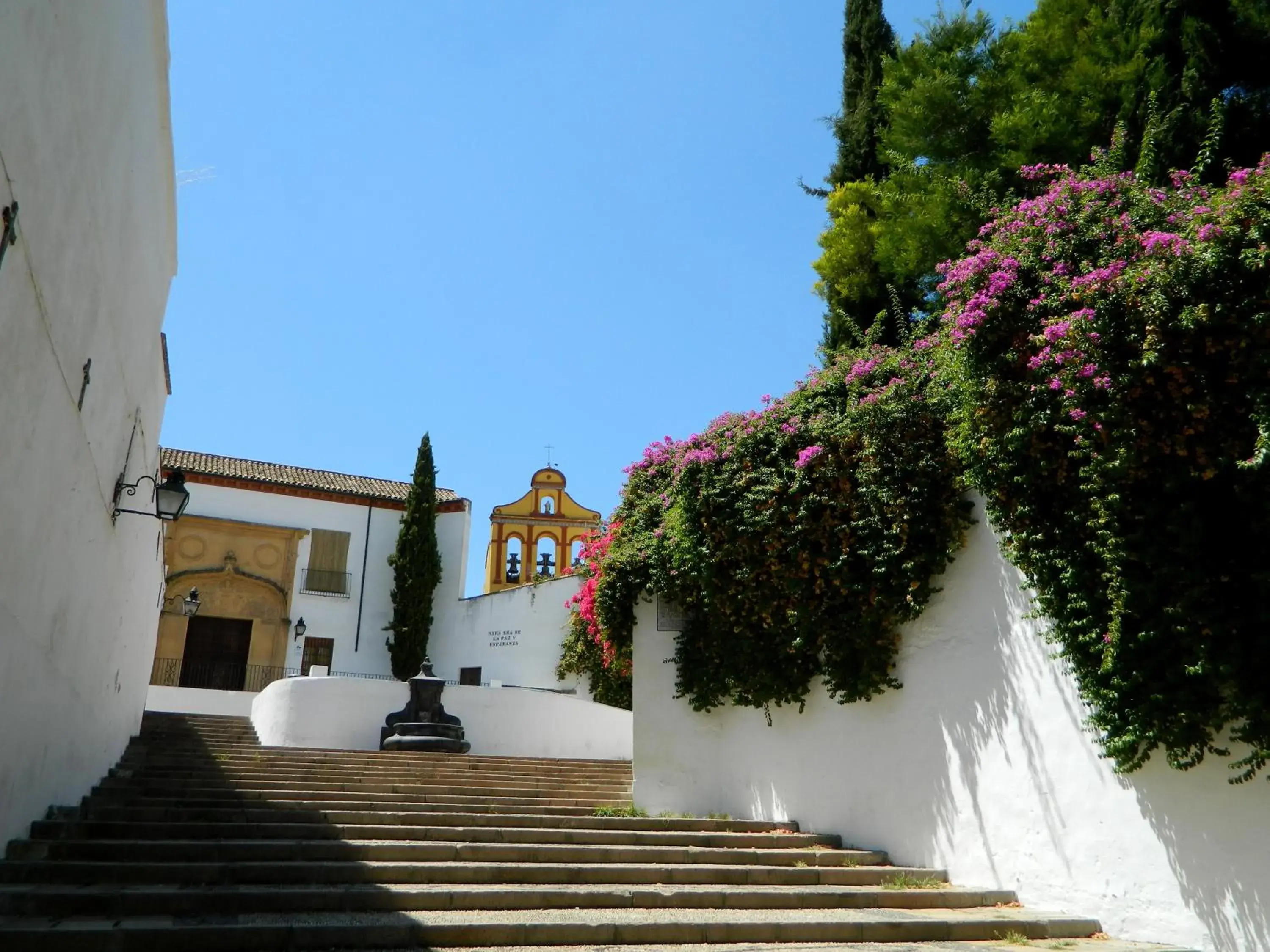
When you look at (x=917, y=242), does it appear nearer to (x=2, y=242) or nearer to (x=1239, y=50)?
(x=1239, y=50)

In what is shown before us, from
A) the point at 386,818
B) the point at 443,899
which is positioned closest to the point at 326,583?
the point at 386,818

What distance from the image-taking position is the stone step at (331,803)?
774 cm

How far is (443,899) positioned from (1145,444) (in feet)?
16.5

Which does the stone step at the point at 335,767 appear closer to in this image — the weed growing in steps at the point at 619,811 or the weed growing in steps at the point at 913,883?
the weed growing in steps at the point at 619,811

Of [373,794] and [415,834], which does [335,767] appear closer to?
[373,794]

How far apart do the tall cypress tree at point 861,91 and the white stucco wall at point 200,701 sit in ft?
49.9

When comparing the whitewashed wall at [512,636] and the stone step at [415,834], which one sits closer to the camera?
the stone step at [415,834]

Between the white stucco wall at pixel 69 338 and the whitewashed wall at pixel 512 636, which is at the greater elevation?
the whitewashed wall at pixel 512 636

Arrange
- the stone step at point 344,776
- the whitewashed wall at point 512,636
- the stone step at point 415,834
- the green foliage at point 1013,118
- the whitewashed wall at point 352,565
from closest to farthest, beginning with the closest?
the stone step at point 415,834 < the green foliage at point 1013,118 < the stone step at point 344,776 < the whitewashed wall at point 512,636 < the whitewashed wall at point 352,565

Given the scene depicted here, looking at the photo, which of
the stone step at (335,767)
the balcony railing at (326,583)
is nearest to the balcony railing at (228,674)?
the balcony railing at (326,583)

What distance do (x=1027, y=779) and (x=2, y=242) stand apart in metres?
6.85

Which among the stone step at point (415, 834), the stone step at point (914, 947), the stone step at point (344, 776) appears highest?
the stone step at point (344, 776)

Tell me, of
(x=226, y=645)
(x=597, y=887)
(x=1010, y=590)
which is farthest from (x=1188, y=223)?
(x=226, y=645)

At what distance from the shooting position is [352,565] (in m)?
28.2
